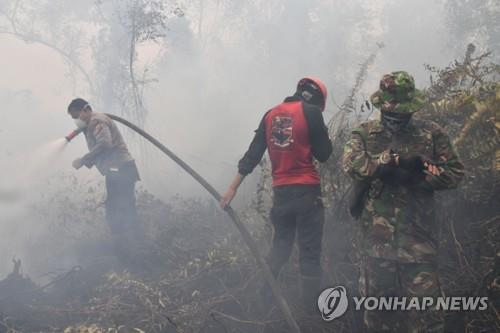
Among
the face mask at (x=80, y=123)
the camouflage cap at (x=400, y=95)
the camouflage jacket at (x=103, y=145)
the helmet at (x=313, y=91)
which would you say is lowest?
the camouflage cap at (x=400, y=95)

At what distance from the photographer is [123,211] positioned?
6227 mm

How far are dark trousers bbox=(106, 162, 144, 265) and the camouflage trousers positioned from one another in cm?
383

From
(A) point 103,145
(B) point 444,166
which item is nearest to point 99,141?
(A) point 103,145

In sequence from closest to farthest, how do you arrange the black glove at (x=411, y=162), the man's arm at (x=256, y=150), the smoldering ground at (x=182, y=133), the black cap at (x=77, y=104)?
the black glove at (x=411, y=162)
the man's arm at (x=256, y=150)
the smoldering ground at (x=182, y=133)
the black cap at (x=77, y=104)

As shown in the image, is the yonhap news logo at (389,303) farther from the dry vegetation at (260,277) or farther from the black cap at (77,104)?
the black cap at (77,104)

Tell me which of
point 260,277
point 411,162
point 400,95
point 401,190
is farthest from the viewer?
point 260,277

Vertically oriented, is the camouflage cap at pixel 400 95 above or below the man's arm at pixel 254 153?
below

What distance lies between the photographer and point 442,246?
4.07 metres

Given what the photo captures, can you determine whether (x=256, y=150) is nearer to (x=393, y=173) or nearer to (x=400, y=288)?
(x=393, y=173)

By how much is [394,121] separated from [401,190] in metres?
0.46

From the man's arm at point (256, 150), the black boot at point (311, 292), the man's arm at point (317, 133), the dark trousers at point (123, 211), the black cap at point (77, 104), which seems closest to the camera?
the man's arm at point (317, 133)

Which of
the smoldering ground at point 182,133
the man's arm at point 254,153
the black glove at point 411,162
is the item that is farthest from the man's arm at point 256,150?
the black glove at point 411,162

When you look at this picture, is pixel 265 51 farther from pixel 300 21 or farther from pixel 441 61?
pixel 441 61

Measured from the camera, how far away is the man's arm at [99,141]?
5.73 m
